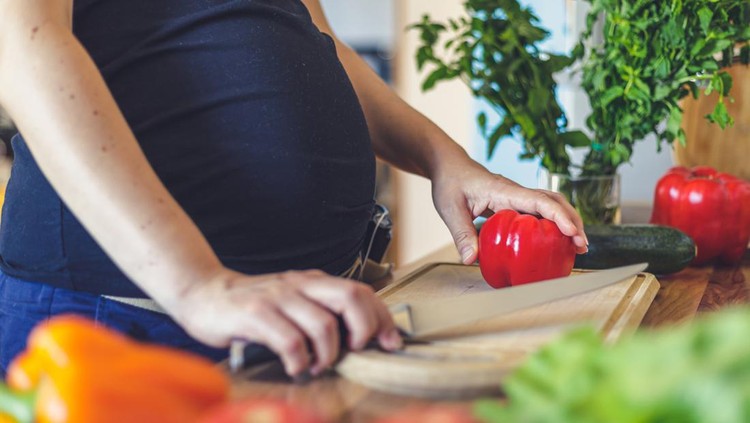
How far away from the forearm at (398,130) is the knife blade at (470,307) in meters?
0.37

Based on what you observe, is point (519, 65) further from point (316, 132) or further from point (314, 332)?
point (314, 332)

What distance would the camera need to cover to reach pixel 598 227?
4.12ft

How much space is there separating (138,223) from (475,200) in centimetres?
55

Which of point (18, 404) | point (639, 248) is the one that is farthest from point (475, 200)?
point (18, 404)

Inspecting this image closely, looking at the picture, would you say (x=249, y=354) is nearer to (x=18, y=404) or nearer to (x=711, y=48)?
(x=18, y=404)

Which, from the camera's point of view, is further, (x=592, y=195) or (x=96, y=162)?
(x=592, y=195)

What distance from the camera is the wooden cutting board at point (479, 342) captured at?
0.62m

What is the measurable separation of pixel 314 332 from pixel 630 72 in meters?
0.87

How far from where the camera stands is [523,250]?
39.4 inches

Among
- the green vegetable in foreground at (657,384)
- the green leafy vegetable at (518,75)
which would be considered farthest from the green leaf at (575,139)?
the green vegetable in foreground at (657,384)

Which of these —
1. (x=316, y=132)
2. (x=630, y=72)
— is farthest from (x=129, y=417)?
(x=630, y=72)

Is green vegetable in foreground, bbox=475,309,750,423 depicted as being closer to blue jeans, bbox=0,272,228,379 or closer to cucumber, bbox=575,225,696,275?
blue jeans, bbox=0,272,228,379

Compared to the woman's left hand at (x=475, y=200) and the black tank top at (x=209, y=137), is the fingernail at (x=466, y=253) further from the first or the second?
the black tank top at (x=209, y=137)

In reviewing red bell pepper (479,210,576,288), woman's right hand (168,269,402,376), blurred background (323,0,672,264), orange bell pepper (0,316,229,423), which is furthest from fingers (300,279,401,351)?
blurred background (323,0,672,264)
